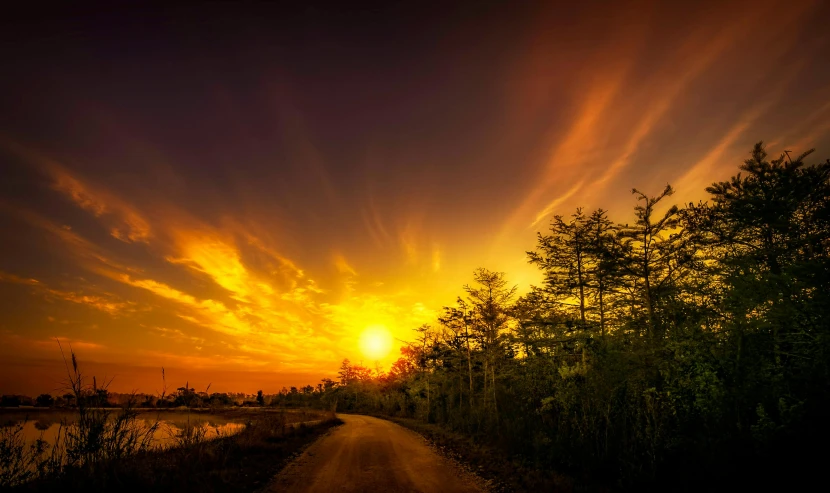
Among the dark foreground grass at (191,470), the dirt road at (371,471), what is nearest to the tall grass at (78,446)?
the dark foreground grass at (191,470)

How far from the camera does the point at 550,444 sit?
11.8 meters

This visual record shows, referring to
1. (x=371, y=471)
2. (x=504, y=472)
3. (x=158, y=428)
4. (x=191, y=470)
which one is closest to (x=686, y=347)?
(x=504, y=472)

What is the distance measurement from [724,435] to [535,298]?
625 inches

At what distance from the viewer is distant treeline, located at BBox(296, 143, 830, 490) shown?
7.66 meters

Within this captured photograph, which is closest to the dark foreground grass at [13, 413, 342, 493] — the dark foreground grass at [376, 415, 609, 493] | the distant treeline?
the dark foreground grass at [376, 415, 609, 493]

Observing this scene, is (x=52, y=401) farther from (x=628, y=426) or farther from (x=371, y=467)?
(x=628, y=426)

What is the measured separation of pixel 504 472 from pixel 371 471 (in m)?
4.30

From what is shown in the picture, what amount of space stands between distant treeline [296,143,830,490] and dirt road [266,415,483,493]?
2944 millimetres

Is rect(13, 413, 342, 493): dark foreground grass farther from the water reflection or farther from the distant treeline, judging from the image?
the distant treeline

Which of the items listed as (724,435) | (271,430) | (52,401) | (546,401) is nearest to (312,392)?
(52,401)

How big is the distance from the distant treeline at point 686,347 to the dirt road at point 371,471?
294 cm

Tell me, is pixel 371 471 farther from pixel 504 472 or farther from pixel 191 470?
pixel 191 470

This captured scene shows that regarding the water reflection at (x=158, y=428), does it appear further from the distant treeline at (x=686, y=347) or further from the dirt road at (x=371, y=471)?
the distant treeline at (x=686, y=347)

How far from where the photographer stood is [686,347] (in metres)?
11.1
